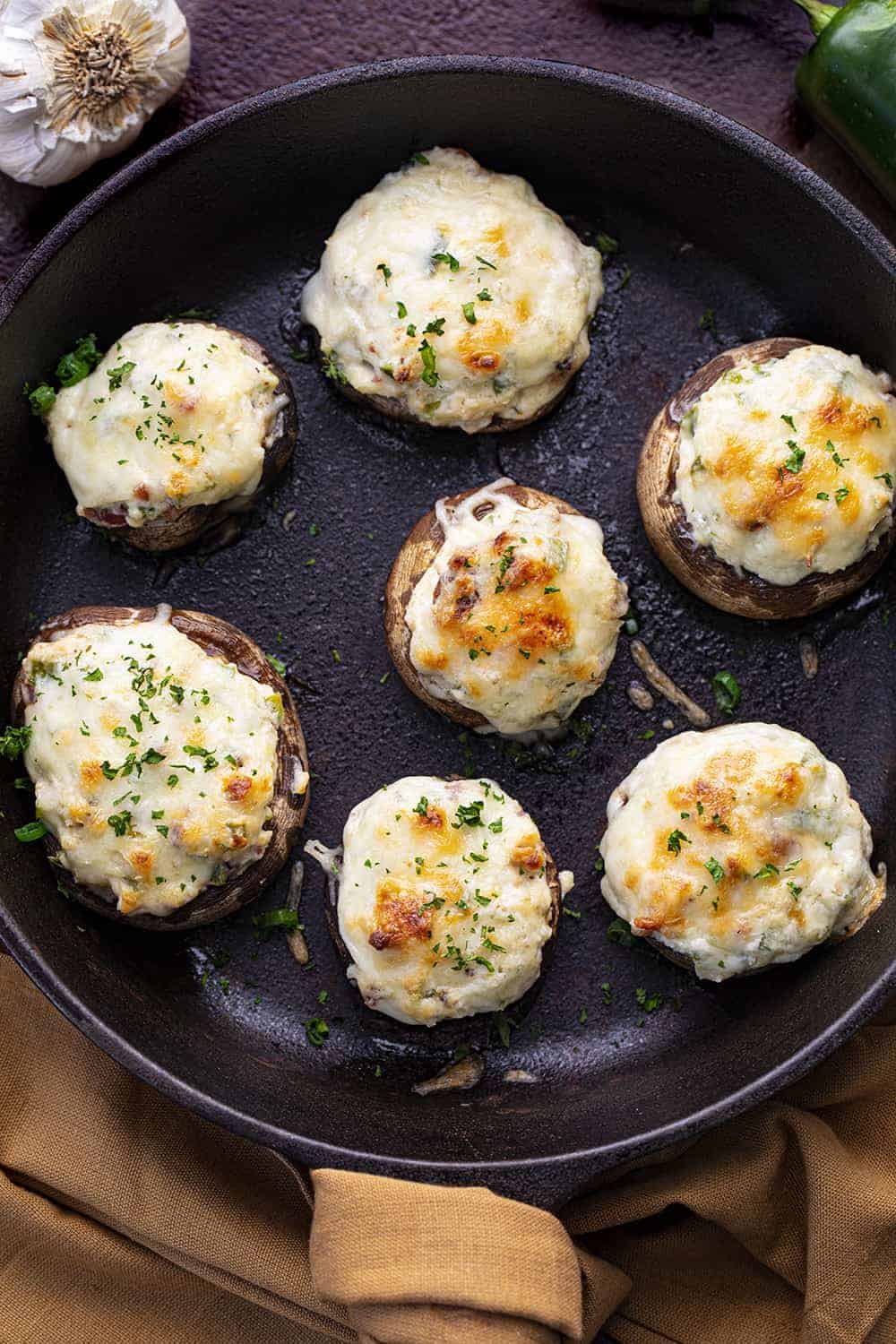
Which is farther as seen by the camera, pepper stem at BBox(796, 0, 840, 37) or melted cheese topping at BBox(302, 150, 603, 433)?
pepper stem at BBox(796, 0, 840, 37)

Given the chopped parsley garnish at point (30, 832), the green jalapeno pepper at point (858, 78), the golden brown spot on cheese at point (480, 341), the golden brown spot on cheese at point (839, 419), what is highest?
the green jalapeno pepper at point (858, 78)

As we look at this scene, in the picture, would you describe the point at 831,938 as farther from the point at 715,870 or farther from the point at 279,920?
the point at 279,920

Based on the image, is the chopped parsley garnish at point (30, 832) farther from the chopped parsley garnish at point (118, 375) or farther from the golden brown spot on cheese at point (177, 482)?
the chopped parsley garnish at point (118, 375)

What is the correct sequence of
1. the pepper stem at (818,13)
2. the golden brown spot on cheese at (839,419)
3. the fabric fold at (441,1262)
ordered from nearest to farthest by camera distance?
the fabric fold at (441,1262)
the golden brown spot on cheese at (839,419)
the pepper stem at (818,13)

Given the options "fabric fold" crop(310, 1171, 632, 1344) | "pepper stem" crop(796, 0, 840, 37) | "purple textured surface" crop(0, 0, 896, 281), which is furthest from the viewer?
"purple textured surface" crop(0, 0, 896, 281)


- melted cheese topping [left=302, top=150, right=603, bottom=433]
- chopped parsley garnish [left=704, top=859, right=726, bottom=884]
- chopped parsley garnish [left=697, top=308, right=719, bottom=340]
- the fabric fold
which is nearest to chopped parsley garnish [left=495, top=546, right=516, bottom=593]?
melted cheese topping [left=302, top=150, right=603, bottom=433]

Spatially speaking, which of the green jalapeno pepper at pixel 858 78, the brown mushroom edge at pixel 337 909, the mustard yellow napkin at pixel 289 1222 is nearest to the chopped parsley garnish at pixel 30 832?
the mustard yellow napkin at pixel 289 1222

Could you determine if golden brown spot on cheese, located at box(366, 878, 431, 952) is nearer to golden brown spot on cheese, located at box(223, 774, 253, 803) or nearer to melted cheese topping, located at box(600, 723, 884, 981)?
golden brown spot on cheese, located at box(223, 774, 253, 803)
